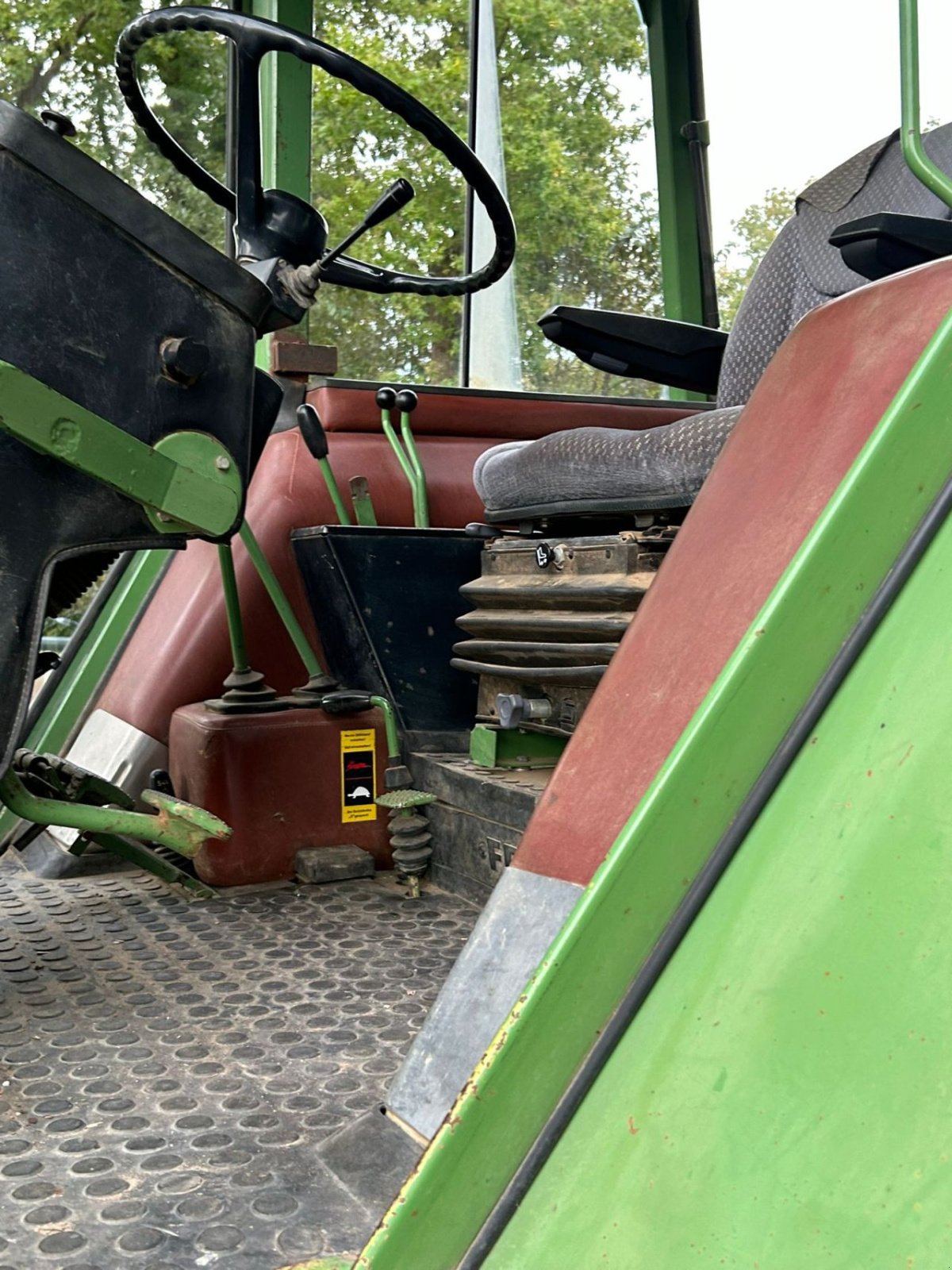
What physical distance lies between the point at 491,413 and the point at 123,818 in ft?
4.19

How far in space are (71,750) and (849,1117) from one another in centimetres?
191

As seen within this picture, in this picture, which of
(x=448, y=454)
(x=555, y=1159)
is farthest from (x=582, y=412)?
(x=555, y=1159)

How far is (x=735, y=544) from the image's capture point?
71 centimetres

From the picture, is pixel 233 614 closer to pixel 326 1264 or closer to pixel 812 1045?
pixel 326 1264

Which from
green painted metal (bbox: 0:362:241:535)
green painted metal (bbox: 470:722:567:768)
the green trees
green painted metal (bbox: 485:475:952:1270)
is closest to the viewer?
green painted metal (bbox: 485:475:952:1270)

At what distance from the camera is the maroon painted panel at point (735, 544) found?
0.68 m

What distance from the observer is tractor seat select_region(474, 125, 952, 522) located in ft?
4.95

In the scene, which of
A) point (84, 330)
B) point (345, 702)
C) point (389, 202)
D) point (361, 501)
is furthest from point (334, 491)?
point (84, 330)

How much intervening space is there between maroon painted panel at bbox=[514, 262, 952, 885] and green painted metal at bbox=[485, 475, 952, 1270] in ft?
0.33

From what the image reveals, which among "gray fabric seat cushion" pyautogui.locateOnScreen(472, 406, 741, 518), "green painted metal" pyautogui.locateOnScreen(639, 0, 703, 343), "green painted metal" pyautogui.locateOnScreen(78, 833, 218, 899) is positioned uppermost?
"green painted metal" pyautogui.locateOnScreen(639, 0, 703, 343)

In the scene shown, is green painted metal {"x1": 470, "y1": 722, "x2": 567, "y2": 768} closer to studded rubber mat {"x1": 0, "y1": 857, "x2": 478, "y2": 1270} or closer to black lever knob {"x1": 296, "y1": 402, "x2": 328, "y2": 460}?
studded rubber mat {"x1": 0, "y1": 857, "x2": 478, "y2": 1270}

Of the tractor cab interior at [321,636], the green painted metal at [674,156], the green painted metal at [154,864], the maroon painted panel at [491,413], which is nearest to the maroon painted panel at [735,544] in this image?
the tractor cab interior at [321,636]

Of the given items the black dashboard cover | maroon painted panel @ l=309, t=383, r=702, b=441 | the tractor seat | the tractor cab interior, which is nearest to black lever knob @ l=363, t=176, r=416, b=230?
the tractor cab interior

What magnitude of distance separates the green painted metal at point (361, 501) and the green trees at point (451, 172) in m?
0.44
